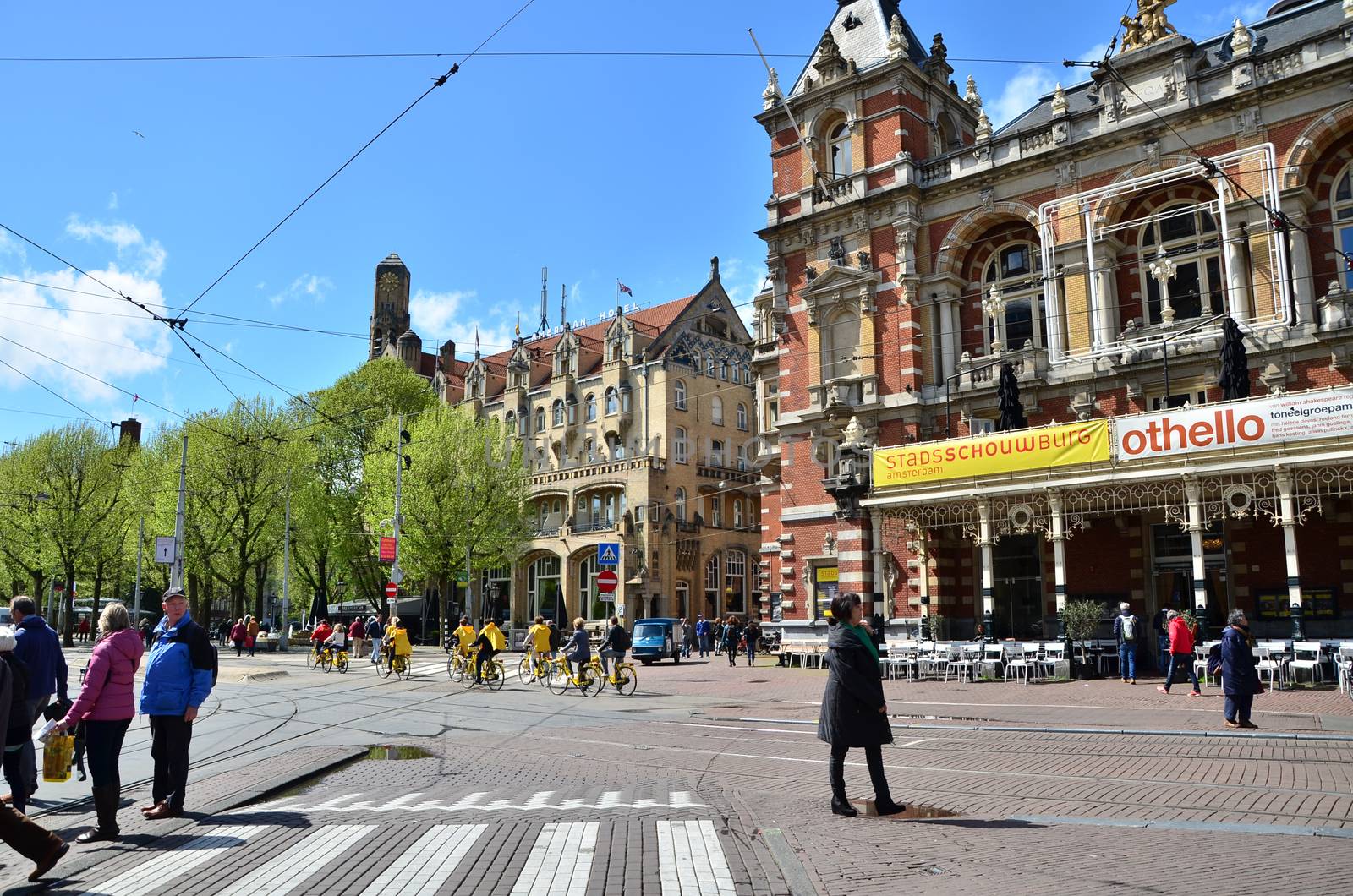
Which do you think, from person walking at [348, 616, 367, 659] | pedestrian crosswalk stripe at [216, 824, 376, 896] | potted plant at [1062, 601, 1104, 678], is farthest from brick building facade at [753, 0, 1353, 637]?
pedestrian crosswalk stripe at [216, 824, 376, 896]

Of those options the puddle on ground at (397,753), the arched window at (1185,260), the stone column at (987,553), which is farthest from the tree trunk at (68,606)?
the arched window at (1185,260)

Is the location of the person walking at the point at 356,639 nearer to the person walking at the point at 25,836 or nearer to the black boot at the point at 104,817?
the black boot at the point at 104,817

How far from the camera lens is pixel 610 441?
58.5m

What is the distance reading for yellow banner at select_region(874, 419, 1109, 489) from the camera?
2378cm

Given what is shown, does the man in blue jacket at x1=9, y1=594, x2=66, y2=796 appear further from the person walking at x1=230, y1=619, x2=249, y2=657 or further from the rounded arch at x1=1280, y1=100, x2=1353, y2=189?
the person walking at x1=230, y1=619, x2=249, y2=657

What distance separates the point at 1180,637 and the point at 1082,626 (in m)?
3.56

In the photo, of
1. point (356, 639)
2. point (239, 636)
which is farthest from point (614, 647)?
point (239, 636)

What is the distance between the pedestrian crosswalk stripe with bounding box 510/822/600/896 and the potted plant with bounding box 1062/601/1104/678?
18.5 meters

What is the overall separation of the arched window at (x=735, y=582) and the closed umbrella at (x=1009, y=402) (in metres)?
30.5

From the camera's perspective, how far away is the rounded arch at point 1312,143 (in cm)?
2434

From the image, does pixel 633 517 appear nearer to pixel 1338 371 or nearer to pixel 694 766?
pixel 1338 371

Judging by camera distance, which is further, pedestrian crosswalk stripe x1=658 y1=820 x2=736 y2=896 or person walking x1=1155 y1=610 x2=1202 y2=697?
person walking x1=1155 y1=610 x2=1202 y2=697

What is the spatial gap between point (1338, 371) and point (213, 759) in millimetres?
24392

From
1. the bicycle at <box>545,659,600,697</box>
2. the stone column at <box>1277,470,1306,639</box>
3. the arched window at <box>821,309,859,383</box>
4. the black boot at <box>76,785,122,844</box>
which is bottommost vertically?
the bicycle at <box>545,659,600,697</box>
